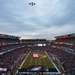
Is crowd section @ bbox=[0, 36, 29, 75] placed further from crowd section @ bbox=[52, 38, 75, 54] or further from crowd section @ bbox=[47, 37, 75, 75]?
crowd section @ bbox=[52, 38, 75, 54]

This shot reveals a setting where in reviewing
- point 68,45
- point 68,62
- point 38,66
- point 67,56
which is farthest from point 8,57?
point 68,45

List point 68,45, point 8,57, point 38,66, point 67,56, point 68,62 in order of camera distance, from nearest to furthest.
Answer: point 38,66, point 68,62, point 67,56, point 8,57, point 68,45

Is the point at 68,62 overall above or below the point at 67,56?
below

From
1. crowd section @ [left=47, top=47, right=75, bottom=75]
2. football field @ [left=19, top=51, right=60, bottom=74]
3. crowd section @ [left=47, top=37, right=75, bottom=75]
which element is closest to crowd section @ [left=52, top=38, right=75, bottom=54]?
crowd section @ [left=47, top=37, right=75, bottom=75]

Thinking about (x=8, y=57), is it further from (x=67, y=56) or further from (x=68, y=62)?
(x=68, y=62)

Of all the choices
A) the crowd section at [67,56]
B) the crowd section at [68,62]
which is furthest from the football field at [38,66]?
the crowd section at [67,56]

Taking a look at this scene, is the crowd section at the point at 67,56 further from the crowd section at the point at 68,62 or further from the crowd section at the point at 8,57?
the crowd section at the point at 8,57

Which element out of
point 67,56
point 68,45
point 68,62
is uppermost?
point 68,45

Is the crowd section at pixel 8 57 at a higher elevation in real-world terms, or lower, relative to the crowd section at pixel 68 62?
higher

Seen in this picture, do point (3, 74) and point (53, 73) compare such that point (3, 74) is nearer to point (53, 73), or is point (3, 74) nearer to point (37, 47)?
point (53, 73)

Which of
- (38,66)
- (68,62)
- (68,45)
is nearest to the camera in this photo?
(38,66)

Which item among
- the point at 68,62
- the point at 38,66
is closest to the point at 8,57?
the point at 68,62

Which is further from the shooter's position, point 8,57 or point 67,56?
point 8,57
